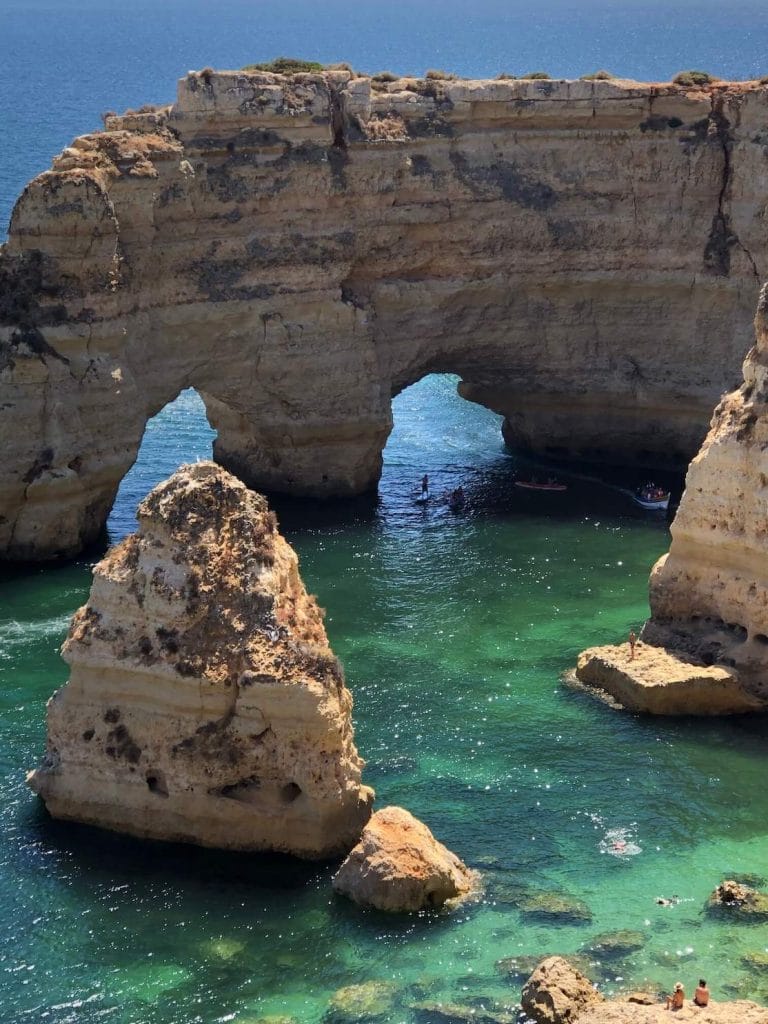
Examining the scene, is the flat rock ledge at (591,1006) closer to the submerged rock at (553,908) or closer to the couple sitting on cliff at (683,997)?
the couple sitting on cliff at (683,997)

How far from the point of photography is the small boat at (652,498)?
6088 centimetres

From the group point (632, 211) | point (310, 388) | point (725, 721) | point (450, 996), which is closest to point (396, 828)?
point (450, 996)

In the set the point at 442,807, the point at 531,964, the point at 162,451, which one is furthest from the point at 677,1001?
the point at 162,451

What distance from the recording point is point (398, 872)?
33938 mm

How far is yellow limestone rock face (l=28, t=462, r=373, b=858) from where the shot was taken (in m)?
35.8

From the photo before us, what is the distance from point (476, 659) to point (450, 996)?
669 inches

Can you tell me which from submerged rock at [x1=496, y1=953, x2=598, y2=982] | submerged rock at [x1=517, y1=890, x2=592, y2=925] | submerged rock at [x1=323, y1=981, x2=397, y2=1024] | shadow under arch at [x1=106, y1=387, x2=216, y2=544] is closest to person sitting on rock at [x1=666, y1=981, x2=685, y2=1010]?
submerged rock at [x1=496, y1=953, x2=598, y2=982]

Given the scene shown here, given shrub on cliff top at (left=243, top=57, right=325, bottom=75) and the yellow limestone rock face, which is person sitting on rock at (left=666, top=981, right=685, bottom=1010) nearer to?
the yellow limestone rock face

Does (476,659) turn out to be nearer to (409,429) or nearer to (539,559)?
(539,559)

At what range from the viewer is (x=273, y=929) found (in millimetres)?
33875

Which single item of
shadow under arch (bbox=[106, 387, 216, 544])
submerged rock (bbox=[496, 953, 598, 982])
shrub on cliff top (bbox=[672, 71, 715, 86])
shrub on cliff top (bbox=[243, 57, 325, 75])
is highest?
shrub on cliff top (bbox=[243, 57, 325, 75])

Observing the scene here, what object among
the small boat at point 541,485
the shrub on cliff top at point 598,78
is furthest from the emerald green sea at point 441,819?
the shrub on cliff top at point 598,78

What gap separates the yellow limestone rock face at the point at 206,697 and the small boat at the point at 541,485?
26.9m

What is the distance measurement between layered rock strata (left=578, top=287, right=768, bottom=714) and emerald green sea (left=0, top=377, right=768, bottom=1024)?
1.03 m
